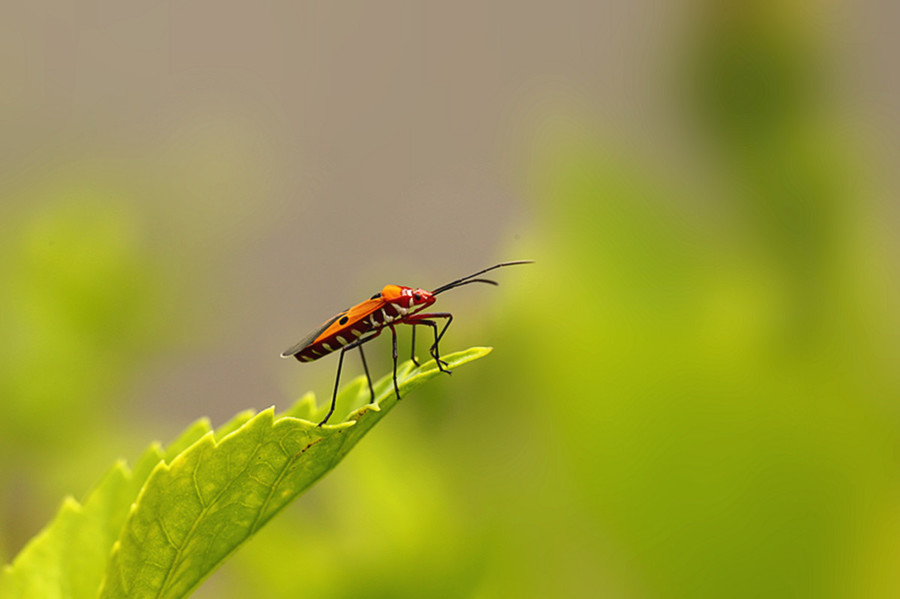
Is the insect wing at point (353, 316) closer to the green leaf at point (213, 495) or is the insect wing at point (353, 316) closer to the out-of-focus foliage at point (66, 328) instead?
the out-of-focus foliage at point (66, 328)

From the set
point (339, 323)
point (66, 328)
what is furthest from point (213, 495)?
point (66, 328)

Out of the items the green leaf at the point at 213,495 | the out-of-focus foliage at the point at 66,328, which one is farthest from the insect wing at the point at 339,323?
the green leaf at the point at 213,495

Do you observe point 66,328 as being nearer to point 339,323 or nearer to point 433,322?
Result: point 339,323

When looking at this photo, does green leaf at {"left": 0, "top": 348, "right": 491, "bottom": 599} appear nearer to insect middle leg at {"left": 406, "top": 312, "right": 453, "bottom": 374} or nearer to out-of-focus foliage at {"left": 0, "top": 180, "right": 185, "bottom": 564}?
insect middle leg at {"left": 406, "top": 312, "right": 453, "bottom": 374}

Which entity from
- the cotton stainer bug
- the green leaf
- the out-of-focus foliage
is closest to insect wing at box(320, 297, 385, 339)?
the cotton stainer bug

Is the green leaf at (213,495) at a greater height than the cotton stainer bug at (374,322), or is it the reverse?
the green leaf at (213,495)

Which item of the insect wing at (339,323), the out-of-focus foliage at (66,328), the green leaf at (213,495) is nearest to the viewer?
the green leaf at (213,495)

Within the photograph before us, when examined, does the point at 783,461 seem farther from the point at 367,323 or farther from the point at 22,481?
the point at 22,481

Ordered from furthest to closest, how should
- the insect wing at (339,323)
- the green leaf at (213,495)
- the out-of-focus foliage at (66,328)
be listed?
the out-of-focus foliage at (66,328) < the insect wing at (339,323) < the green leaf at (213,495)
